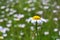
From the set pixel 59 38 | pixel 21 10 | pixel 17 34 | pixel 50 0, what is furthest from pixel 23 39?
pixel 50 0

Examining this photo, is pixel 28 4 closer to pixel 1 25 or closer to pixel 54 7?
pixel 54 7

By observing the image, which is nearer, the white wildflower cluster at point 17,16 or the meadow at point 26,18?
the meadow at point 26,18

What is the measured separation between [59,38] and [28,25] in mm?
488

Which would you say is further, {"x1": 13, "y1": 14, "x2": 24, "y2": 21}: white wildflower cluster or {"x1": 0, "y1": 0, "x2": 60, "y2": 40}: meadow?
{"x1": 13, "y1": 14, "x2": 24, "y2": 21}: white wildflower cluster

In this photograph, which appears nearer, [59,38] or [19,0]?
[59,38]


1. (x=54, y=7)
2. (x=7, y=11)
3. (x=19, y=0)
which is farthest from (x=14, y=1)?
(x=54, y=7)

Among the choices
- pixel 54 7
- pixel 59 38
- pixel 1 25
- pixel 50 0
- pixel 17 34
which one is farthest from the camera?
pixel 50 0

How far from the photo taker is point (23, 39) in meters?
2.73

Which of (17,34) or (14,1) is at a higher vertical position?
(14,1)

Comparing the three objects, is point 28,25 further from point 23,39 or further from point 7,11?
point 7,11

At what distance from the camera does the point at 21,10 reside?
136 inches

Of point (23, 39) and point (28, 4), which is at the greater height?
point (28, 4)

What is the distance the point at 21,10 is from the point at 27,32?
2.18ft

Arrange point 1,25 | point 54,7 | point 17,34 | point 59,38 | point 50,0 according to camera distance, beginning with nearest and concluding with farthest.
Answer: point 59,38, point 17,34, point 1,25, point 54,7, point 50,0
